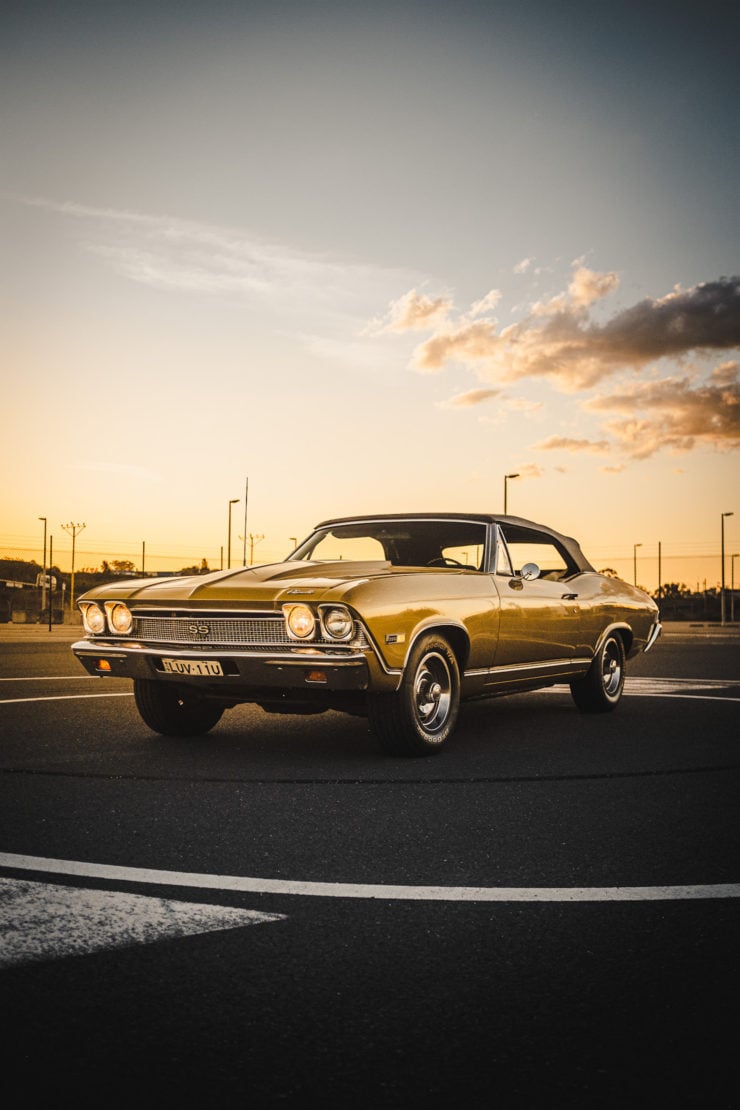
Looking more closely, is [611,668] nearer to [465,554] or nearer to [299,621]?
[465,554]

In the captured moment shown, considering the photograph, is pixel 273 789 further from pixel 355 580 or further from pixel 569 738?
pixel 569 738

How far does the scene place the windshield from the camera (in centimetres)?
819

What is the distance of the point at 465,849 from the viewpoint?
449cm

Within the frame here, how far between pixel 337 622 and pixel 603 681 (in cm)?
380

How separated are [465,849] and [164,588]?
11.5ft

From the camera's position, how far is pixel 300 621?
657cm

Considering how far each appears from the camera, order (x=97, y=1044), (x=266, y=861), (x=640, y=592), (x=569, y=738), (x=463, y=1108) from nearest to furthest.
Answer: (x=463, y=1108), (x=97, y=1044), (x=266, y=861), (x=569, y=738), (x=640, y=592)

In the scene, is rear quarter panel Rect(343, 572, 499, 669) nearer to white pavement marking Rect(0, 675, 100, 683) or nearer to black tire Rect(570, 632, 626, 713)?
black tire Rect(570, 632, 626, 713)

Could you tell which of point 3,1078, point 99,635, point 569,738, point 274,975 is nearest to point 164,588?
point 99,635

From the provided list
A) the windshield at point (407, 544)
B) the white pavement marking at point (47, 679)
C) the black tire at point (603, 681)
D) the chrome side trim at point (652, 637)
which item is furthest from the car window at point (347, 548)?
the white pavement marking at point (47, 679)

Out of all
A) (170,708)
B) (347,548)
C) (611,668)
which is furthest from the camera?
(611,668)

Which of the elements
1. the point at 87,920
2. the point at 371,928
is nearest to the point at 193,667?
the point at 87,920

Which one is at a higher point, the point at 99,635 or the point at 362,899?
the point at 99,635

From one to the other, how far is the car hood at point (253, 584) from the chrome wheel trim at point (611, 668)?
2.84m
